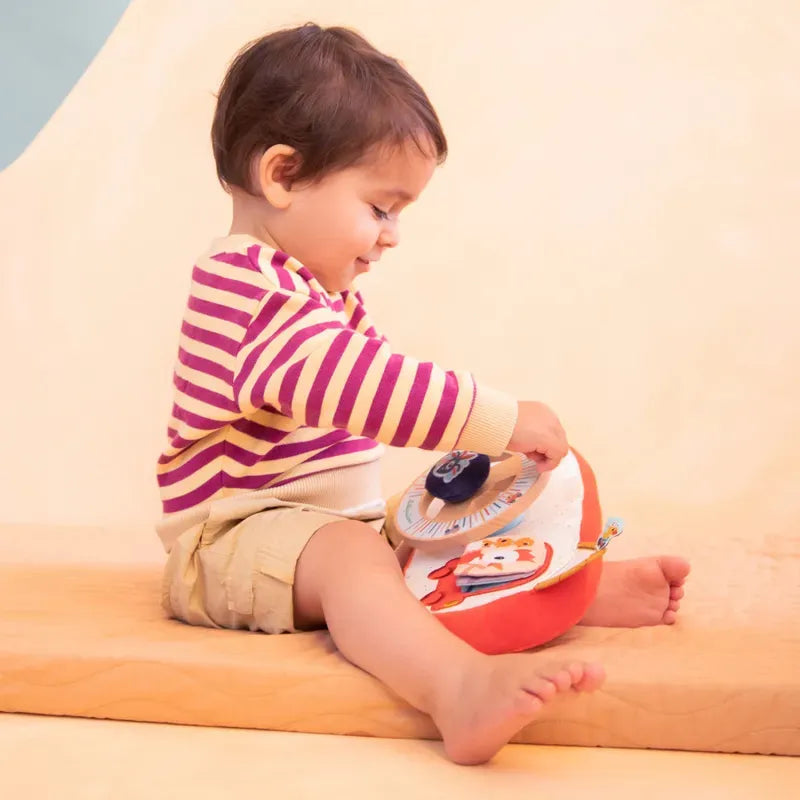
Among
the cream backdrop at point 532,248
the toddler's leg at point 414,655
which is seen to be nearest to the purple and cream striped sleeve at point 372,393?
the toddler's leg at point 414,655

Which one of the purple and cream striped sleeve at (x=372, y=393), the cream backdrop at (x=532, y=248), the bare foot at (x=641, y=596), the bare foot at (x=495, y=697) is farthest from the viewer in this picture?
the cream backdrop at (x=532, y=248)

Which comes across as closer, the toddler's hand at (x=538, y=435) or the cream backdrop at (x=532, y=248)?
the toddler's hand at (x=538, y=435)

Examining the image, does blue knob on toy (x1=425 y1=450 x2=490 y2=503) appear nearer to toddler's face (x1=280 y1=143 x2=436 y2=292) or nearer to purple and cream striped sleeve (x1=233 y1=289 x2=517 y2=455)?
purple and cream striped sleeve (x1=233 y1=289 x2=517 y2=455)

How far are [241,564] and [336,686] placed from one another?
0.20 meters

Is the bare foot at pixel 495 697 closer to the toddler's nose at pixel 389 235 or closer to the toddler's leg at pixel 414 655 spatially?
the toddler's leg at pixel 414 655

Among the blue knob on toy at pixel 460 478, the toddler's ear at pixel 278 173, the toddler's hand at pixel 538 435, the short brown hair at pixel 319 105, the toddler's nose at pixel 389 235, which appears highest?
the short brown hair at pixel 319 105

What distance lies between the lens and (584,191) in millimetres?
2533

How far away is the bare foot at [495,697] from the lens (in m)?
0.76

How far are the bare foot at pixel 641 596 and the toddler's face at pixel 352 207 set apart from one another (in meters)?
0.42

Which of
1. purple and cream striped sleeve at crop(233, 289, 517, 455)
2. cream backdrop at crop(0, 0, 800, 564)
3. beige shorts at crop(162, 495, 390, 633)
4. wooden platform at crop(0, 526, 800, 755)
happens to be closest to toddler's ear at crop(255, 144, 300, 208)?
purple and cream striped sleeve at crop(233, 289, 517, 455)

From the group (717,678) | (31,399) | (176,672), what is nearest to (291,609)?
(176,672)

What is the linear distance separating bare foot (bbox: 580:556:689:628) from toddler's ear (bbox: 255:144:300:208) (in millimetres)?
502

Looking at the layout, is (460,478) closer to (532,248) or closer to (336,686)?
(336,686)

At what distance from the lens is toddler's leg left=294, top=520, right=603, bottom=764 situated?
30.4 inches
